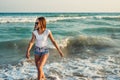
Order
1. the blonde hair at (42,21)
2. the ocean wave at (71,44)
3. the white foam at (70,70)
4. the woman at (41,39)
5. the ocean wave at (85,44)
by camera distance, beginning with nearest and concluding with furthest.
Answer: the blonde hair at (42,21) < the woman at (41,39) < the white foam at (70,70) < the ocean wave at (71,44) < the ocean wave at (85,44)

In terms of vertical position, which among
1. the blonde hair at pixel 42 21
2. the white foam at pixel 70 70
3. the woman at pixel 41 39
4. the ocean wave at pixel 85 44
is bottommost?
the ocean wave at pixel 85 44

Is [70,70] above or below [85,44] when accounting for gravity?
above

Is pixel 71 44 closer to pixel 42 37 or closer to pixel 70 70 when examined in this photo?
pixel 70 70

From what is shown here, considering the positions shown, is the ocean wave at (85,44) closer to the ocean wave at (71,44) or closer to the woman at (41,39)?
the ocean wave at (71,44)

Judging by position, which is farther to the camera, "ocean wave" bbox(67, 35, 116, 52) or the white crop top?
"ocean wave" bbox(67, 35, 116, 52)

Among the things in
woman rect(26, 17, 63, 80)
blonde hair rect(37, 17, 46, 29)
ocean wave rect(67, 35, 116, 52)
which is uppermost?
blonde hair rect(37, 17, 46, 29)

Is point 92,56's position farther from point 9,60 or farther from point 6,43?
point 6,43

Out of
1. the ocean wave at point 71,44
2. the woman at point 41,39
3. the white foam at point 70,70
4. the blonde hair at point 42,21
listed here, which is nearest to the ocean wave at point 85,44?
the ocean wave at point 71,44

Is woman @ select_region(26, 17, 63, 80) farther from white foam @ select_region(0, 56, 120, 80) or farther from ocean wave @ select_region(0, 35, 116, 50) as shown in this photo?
ocean wave @ select_region(0, 35, 116, 50)

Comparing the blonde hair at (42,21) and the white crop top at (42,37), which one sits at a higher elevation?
the blonde hair at (42,21)

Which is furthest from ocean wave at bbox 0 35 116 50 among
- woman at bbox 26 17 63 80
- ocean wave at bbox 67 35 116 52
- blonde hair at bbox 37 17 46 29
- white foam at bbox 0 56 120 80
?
blonde hair at bbox 37 17 46 29

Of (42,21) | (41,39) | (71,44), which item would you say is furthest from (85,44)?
(42,21)

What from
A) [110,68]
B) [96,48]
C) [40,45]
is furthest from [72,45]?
[40,45]

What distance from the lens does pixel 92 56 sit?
11578 mm
